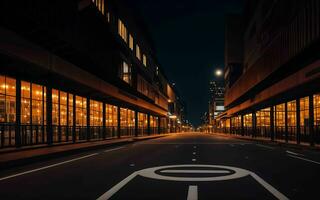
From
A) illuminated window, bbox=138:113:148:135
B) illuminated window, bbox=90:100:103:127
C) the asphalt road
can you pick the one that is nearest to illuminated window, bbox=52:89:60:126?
illuminated window, bbox=90:100:103:127

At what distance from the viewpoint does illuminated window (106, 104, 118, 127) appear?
47803 mm

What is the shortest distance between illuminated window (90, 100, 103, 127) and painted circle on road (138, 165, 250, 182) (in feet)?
91.4

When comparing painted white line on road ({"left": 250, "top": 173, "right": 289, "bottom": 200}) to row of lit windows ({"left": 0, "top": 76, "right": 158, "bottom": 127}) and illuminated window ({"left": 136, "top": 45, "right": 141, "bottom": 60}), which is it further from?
illuminated window ({"left": 136, "top": 45, "right": 141, "bottom": 60})

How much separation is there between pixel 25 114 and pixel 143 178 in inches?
604

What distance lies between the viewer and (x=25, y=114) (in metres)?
23.9

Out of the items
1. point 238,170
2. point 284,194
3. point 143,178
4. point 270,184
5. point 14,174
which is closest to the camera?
point 284,194

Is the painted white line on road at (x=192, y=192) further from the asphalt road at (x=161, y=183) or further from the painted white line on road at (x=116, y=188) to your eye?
the painted white line on road at (x=116, y=188)

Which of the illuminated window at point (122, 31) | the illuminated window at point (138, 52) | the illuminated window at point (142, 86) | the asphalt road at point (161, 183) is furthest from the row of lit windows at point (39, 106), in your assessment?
the illuminated window at point (138, 52)

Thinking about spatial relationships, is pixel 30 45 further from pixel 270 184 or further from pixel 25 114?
pixel 270 184

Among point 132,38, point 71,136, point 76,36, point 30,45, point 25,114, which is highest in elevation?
point 132,38

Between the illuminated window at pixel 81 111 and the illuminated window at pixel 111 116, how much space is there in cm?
1025

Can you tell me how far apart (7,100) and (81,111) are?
46.5 ft

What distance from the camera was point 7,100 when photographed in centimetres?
2184

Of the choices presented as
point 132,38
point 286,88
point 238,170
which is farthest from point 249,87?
point 238,170
